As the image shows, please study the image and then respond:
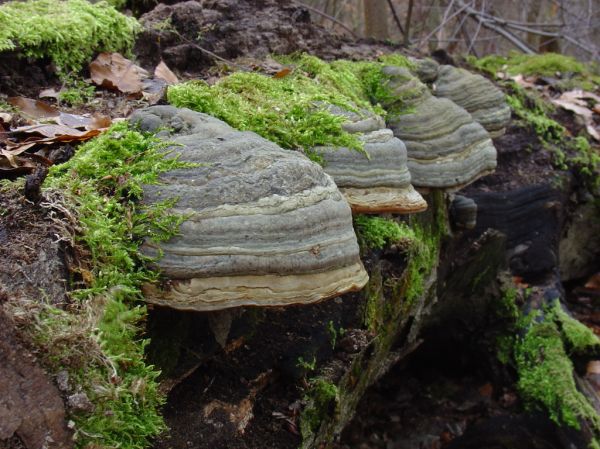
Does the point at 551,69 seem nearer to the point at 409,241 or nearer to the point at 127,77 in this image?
the point at 409,241

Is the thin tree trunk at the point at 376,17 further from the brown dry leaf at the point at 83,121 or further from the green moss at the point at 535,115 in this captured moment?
the brown dry leaf at the point at 83,121

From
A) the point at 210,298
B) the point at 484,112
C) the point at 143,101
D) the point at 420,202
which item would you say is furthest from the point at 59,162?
the point at 484,112

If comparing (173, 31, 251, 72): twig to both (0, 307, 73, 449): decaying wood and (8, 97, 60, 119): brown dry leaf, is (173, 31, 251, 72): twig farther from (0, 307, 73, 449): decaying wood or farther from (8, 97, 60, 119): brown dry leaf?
(0, 307, 73, 449): decaying wood

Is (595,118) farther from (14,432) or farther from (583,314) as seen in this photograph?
(14,432)

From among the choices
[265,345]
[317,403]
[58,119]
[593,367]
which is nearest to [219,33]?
[58,119]

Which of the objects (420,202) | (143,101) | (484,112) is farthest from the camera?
Result: (484,112)
